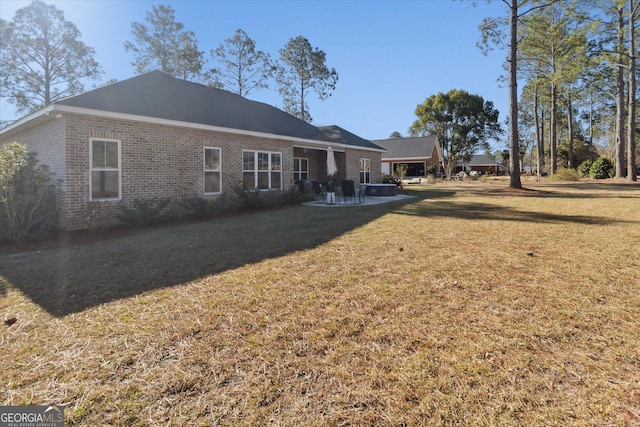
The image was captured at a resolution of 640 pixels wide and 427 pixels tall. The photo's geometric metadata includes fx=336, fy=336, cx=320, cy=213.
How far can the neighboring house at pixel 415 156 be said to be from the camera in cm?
4225

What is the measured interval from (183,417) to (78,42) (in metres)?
37.3

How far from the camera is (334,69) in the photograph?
37594mm

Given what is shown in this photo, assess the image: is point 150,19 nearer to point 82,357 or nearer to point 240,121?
point 240,121

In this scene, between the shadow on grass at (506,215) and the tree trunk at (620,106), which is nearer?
the shadow on grass at (506,215)

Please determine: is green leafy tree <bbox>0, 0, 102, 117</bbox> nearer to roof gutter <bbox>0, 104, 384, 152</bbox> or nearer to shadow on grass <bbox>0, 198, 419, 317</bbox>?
roof gutter <bbox>0, 104, 384, 152</bbox>

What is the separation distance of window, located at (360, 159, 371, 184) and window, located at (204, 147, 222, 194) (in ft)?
39.1

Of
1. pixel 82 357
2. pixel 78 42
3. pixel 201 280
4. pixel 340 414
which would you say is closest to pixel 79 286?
pixel 201 280

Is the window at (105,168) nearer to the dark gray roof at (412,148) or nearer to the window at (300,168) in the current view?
the window at (300,168)

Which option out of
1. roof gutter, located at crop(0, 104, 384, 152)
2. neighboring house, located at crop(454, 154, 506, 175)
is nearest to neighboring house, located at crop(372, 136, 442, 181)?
neighboring house, located at crop(454, 154, 506, 175)

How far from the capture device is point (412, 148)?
142ft

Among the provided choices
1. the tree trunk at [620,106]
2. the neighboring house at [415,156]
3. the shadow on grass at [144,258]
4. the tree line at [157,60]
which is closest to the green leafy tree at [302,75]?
the tree line at [157,60]

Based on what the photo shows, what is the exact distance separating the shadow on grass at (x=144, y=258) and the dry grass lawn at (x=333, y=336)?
0.05m

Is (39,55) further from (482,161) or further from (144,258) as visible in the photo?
(482,161)

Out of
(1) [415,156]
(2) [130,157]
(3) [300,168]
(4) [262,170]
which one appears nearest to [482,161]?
(1) [415,156]
